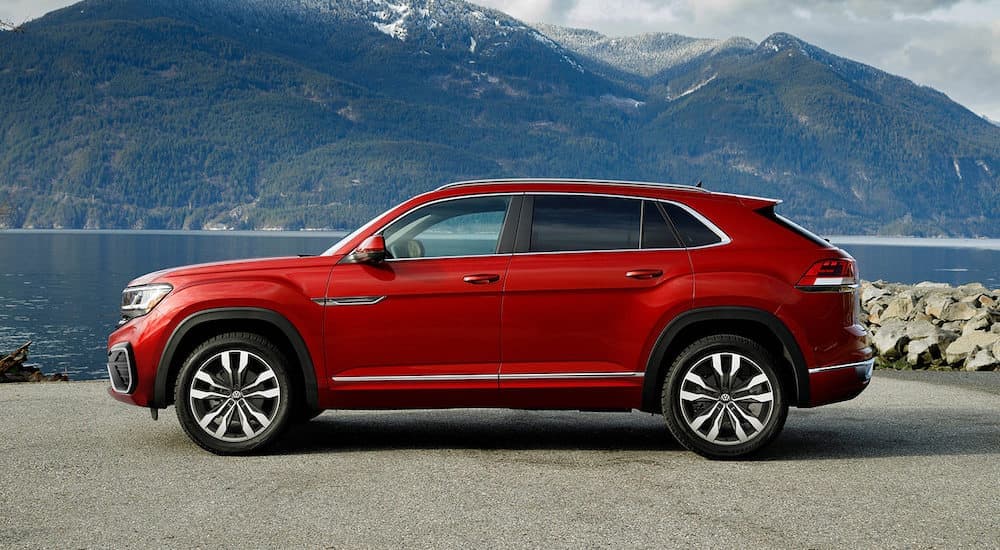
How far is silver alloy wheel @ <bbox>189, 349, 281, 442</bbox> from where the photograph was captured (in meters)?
7.18

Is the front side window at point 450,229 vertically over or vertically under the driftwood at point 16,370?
over

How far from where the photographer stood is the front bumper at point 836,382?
23.4 ft

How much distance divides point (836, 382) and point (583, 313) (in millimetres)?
1670

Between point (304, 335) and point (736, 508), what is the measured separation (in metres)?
2.87

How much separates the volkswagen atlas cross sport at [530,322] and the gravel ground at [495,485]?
402 millimetres

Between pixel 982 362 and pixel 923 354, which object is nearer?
pixel 982 362

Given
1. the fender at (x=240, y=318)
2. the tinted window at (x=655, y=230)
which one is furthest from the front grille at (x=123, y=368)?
the tinted window at (x=655, y=230)

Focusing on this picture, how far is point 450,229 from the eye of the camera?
7316 mm

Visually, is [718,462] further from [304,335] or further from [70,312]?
[70,312]

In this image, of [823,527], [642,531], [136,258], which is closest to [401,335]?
[642,531]

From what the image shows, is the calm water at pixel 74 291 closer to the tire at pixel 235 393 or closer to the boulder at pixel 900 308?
the boulder at pixel 900 308

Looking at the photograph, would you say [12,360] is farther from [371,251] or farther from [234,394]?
[371,251]

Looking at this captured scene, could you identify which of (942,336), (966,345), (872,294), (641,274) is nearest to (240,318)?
(641,274)

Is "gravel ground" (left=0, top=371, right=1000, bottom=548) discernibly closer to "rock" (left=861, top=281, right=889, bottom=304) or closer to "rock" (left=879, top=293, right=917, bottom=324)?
"rock" (left=879, top=293, right=917, bottom=324)
